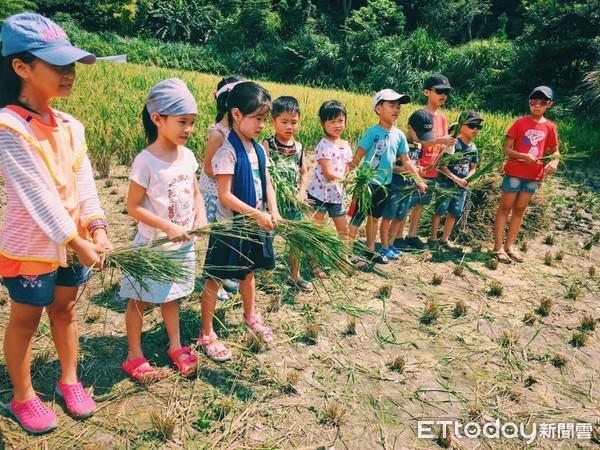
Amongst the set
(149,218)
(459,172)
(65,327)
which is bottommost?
(65,327)

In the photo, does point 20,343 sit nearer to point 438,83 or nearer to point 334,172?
point 334,172

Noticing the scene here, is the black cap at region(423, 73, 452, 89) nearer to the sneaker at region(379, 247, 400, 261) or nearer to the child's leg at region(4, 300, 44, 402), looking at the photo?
the sneaker at region(379, 247, 400, 261)

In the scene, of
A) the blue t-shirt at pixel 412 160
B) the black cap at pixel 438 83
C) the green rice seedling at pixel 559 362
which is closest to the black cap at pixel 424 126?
the blue t-shirt at pixel 412 160

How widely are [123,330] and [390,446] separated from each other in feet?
5.46

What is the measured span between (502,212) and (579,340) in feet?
5.12

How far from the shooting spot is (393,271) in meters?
3.99

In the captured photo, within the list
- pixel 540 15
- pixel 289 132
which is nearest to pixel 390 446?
pixel 289 132

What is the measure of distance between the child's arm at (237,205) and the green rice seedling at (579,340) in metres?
2.18

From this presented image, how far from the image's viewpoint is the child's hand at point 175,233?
2168 mm

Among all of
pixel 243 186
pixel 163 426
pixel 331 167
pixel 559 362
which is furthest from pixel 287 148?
pixel 559 362

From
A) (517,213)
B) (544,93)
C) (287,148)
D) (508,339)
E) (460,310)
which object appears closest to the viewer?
(508,339)

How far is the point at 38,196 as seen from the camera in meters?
1.75

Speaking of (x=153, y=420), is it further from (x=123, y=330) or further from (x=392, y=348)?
(x=392, y=348)

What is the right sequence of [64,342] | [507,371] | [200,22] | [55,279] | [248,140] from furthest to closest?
[200,22]
[507,371]
[248,140]
[64,342]
[55,279]
